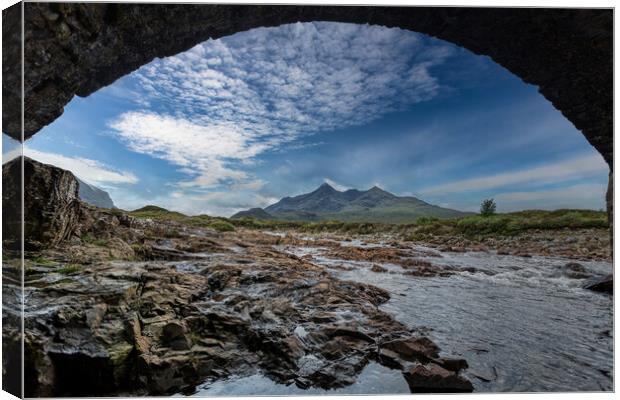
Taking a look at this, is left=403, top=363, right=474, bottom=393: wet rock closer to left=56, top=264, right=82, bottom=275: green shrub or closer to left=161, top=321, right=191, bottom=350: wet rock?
left=161, top=321, right=191, bottom=350: wet rock

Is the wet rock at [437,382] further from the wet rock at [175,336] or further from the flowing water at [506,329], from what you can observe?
the wet rock at [175,336]

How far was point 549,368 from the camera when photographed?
4570 mm

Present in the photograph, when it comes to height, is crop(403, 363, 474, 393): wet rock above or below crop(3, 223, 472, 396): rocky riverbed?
below

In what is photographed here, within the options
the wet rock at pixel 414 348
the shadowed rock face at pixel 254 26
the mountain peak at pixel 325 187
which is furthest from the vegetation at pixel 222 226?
the wet rock at pixel 414 348

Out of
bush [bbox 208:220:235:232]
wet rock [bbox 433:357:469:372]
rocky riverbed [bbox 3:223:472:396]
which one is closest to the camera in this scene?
rocky riverbed [bbox 3:223:472:396]

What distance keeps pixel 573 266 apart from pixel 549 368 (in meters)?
7.82

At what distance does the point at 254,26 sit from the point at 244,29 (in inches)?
9.1

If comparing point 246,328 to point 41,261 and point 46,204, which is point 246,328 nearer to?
point 41,261

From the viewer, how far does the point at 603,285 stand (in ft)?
25.8

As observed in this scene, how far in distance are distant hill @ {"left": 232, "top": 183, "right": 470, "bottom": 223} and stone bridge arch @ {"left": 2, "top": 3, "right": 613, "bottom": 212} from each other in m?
4.03

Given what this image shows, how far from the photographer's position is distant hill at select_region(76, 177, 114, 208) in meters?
7.49

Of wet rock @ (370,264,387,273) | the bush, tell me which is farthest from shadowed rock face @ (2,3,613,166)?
the bush

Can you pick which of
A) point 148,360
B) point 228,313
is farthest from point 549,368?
point 148,360

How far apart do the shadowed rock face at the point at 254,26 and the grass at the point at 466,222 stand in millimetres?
3430
